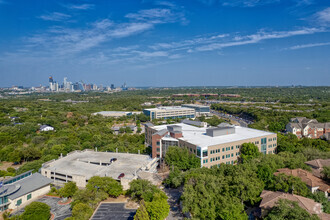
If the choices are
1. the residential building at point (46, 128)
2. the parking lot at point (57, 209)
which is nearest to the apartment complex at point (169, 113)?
the residential building at point (46, 128)

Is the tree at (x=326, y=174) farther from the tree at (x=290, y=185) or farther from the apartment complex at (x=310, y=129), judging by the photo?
the apartment complex at (x=310, y=129)

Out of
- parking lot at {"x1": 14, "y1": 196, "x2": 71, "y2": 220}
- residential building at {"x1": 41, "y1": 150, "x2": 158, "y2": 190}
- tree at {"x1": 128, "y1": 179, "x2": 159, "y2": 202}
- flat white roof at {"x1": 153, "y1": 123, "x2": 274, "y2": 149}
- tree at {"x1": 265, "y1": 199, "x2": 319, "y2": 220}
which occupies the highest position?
flat white roof at {"x1": 153, "y1": 123, "x2": 274, "y2": 149}

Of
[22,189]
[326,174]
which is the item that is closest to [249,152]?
[326,174]

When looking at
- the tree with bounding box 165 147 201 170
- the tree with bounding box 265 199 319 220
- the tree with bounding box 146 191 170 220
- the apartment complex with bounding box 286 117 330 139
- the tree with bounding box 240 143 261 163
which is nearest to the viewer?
the tree with bounding box 265 199 319 220

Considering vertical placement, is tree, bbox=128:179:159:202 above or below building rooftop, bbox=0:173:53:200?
above

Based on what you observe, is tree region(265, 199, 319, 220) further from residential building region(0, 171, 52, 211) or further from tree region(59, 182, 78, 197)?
residential building region(0, 171, 52, 211)

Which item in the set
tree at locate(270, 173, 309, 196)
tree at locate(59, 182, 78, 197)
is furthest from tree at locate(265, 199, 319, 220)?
tree at locate(59, 182, 78, 197)
